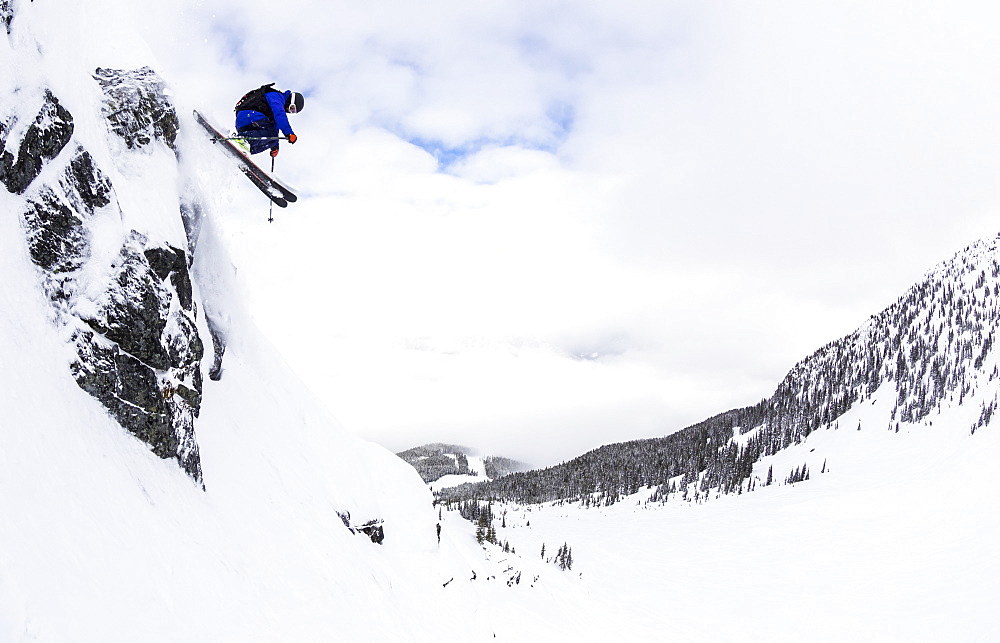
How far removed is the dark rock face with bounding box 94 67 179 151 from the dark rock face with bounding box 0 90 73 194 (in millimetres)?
1483

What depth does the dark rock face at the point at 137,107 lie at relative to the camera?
10531mm

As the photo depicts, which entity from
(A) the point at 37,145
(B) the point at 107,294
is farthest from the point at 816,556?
(A) the point at 37,145

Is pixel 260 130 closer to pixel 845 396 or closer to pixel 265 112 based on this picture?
pixel 265 112

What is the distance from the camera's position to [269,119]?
13.1 metres

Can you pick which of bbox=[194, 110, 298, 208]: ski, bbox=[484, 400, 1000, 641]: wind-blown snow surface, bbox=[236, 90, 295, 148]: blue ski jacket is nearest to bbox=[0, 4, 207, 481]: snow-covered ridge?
bbox=[194, 110, 298, 208]: ski

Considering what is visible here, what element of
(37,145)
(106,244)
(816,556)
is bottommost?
(816,556)

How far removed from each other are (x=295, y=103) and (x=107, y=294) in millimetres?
6918

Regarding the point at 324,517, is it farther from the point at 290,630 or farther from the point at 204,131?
the point at 204,131

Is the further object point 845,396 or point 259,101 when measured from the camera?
point 845,396

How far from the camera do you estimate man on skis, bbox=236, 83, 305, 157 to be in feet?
42.6

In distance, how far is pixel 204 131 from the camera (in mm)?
12828

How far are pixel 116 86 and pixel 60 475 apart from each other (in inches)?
328

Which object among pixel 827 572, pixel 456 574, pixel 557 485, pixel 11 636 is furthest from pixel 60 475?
pixel 557 485

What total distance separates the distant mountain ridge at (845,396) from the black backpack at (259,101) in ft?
291
